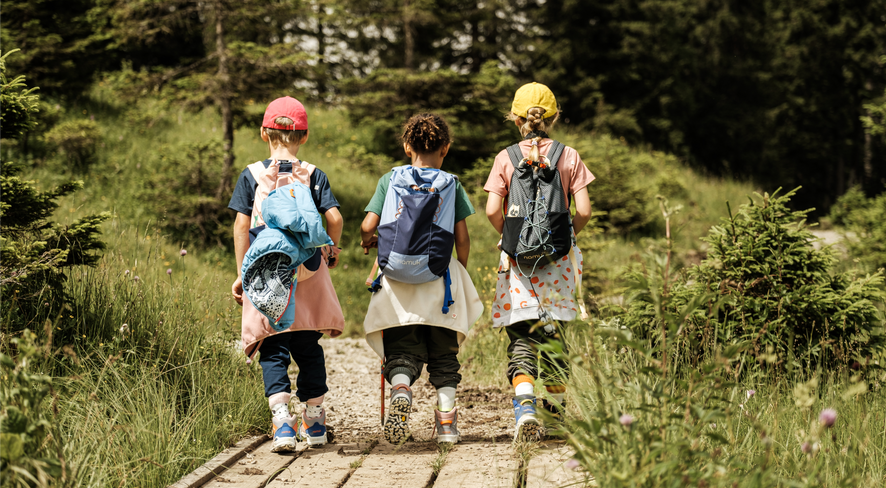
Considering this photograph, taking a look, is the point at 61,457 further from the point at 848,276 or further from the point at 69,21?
the point at 69,21

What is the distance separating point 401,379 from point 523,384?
65 centimetres

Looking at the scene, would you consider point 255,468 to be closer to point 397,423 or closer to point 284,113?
point 397,423

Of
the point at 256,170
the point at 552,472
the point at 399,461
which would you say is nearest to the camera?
the point at 552,472

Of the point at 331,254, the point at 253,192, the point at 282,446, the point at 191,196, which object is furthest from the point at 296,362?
the point at 191,196

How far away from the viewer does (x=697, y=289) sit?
3.90 meters

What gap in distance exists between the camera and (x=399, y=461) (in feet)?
9.70

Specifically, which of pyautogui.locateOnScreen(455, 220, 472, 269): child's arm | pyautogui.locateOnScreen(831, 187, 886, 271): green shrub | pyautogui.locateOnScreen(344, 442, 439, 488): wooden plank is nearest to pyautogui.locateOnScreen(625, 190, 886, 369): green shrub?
pyautogui.locateOnScreen(455, 220, 472, 269): child's arm

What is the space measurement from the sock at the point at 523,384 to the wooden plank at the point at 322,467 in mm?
841

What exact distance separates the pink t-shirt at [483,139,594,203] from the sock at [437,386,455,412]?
1120 millimetres

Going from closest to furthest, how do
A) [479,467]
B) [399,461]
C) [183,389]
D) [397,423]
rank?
[479,467] < [399,461] < [397,423] < [183,389]

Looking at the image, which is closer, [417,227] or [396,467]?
[396,467]

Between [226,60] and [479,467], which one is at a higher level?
[226,60]

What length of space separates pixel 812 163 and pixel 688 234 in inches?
723

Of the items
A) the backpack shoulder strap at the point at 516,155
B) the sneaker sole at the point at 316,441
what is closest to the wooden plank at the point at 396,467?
the sneaker sole at the point at 316,441
